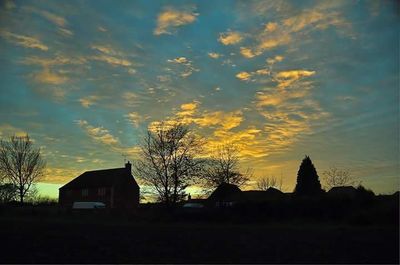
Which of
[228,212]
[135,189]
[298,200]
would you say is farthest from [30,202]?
[298,200]

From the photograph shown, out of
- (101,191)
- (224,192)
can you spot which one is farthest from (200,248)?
(101,191)

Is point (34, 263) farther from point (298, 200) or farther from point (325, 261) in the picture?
point (298, 200)

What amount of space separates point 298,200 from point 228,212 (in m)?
6.19

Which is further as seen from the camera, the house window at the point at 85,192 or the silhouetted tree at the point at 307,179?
the house window at the point at 85,192

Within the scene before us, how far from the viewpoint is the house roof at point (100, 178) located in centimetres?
7706

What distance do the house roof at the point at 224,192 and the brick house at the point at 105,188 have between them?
2486 cm

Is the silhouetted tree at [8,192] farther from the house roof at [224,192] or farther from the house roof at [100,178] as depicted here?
the house roof at [224,192]

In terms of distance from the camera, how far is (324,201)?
3778cm

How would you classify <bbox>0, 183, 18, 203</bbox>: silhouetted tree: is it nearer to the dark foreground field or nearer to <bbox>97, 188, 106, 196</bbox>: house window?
<bbox>97, 188, 106, 196</bbox>: house window

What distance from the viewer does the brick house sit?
75.8m

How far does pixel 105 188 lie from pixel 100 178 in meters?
3.42

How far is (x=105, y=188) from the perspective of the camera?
7706 cm

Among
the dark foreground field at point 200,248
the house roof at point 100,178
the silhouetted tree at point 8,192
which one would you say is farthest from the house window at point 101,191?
the dark foreground field at point 200,248

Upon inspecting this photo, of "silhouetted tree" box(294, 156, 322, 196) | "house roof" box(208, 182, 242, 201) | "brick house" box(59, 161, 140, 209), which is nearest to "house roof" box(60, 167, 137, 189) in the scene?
"brick house" box(59, 161, 140, 209)
